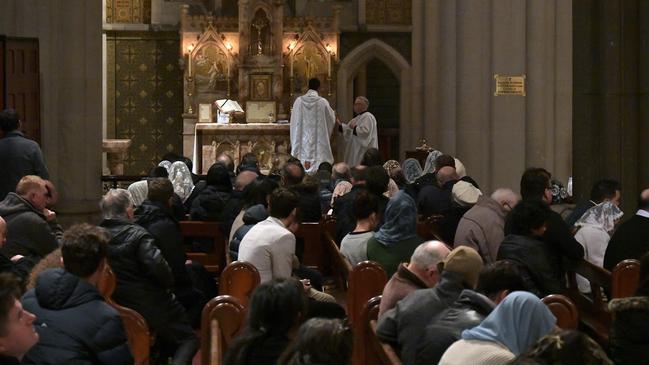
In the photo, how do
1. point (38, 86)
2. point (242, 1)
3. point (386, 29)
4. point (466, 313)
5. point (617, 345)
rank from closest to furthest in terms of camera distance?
point (466, 313) < point (617, 345) < point (38, 86) < point (242, 1) < point (386, 29)

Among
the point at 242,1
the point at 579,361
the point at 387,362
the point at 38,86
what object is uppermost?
the point at 242,1

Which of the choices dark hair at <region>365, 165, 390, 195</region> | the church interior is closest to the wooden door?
the church interior

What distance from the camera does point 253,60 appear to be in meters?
24.2

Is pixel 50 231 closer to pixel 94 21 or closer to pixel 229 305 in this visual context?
pixel 229 305

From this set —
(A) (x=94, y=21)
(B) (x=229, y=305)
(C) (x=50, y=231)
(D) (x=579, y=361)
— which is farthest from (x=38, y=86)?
(D) (x=579, y=361)

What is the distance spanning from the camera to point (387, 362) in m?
6.91

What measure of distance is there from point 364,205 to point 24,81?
5447mm

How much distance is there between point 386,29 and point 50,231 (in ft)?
57.8

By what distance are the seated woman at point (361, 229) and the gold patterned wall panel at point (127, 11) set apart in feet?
54.2

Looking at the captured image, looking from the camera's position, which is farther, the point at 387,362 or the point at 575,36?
the point at 575,36

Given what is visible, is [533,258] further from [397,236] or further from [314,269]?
[314,269]

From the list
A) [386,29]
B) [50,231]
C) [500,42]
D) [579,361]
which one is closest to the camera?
[579,361]

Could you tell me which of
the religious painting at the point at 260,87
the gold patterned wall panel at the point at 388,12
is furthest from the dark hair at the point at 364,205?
the gold patterned wall panel at the point at 388,12

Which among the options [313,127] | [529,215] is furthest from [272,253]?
[313,127]
